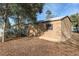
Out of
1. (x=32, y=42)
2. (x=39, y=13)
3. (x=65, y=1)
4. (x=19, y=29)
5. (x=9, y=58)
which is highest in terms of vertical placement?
(x=65, y=1)

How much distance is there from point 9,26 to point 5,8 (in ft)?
0.83

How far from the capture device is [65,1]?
89.7 inches

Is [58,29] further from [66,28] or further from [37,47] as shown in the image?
[37,47]

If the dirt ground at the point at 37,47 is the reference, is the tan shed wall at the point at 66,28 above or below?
above

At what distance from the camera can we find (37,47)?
2.28m

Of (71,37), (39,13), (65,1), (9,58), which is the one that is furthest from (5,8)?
(71,37)

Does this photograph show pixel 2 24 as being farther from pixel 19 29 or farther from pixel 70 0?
pixel 70 0

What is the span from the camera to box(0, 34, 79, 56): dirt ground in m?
2.25

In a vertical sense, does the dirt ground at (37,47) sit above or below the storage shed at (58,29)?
below

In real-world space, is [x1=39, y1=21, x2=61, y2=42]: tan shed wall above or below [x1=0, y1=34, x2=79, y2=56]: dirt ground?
above

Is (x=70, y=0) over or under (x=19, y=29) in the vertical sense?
over

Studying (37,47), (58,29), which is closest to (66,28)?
(58,29)

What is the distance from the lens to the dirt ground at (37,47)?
88.4 inches

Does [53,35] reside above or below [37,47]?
above
